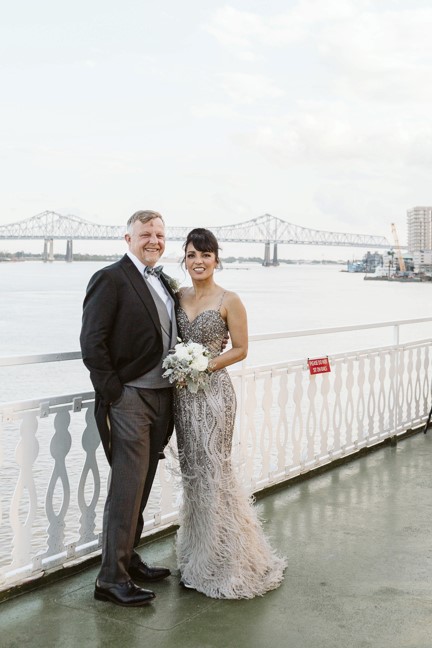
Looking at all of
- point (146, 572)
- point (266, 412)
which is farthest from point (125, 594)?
point (266, 412)

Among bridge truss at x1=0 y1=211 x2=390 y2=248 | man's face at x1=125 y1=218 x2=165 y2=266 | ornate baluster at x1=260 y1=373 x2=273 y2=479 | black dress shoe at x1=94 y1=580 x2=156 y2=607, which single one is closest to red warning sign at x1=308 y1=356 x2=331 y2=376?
ornate baluster at x1=260 y1=373 x2=273 y2=479

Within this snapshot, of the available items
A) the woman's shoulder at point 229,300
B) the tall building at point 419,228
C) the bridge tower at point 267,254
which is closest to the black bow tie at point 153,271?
the woman's shoulder at point 229,300

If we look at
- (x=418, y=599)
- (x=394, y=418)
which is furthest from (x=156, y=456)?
(x=394, y=418)

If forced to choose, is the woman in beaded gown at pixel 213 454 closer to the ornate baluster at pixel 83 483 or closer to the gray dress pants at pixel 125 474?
the gray dress pants at pixel 125 474

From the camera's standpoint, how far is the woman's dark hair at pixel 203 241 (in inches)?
111

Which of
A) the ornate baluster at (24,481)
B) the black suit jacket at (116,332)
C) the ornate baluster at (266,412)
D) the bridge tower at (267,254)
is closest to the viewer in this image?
the black suit jacket at (116,332)

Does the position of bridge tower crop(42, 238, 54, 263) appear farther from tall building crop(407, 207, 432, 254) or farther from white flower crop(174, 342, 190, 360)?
white flower crop(174, 342, 190, 360)

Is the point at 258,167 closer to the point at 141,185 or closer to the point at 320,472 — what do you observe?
the point at 141,185

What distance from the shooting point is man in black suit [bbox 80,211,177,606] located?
8.39ft

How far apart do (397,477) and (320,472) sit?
462 millimetres

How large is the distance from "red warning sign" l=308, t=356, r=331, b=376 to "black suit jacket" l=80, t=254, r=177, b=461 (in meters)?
1.89

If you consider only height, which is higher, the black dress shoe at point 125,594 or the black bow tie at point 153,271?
the black bow tie at point 153,271

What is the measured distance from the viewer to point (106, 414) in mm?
2633

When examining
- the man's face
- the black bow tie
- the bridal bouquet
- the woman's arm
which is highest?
the man's face
